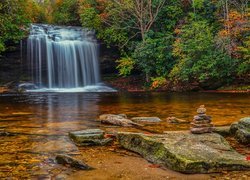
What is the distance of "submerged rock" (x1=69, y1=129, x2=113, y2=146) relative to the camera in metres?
6.38

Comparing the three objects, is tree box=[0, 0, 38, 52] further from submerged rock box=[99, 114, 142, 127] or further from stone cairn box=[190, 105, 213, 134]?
stone cairn box=[190, 105, 213, 134]

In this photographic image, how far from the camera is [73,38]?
29266 mm

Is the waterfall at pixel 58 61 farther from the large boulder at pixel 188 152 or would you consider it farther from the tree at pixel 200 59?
the large boulder at pixel 188 152

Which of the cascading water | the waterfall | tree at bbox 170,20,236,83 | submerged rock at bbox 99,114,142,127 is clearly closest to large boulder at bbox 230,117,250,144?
submerged rock at bbox 99,114,142,127

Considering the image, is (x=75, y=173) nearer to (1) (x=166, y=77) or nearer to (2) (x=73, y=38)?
(1) (x=166, y=77)

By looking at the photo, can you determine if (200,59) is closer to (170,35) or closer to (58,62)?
(170,35)

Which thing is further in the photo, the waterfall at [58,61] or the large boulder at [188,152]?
the waterfall at [58,61]

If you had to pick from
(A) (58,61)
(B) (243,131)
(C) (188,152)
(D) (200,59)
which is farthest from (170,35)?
(C) (188,152)

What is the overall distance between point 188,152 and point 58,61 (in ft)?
78.4

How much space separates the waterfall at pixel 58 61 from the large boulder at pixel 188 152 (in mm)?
22262

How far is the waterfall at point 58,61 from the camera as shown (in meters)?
27.7

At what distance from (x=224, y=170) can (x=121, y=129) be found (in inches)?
144

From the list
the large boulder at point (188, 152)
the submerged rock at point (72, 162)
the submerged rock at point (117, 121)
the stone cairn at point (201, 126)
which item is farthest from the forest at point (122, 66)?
the submerged rock at point (72, 162)

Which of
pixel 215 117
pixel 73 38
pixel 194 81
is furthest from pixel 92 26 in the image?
pixel 215 117
